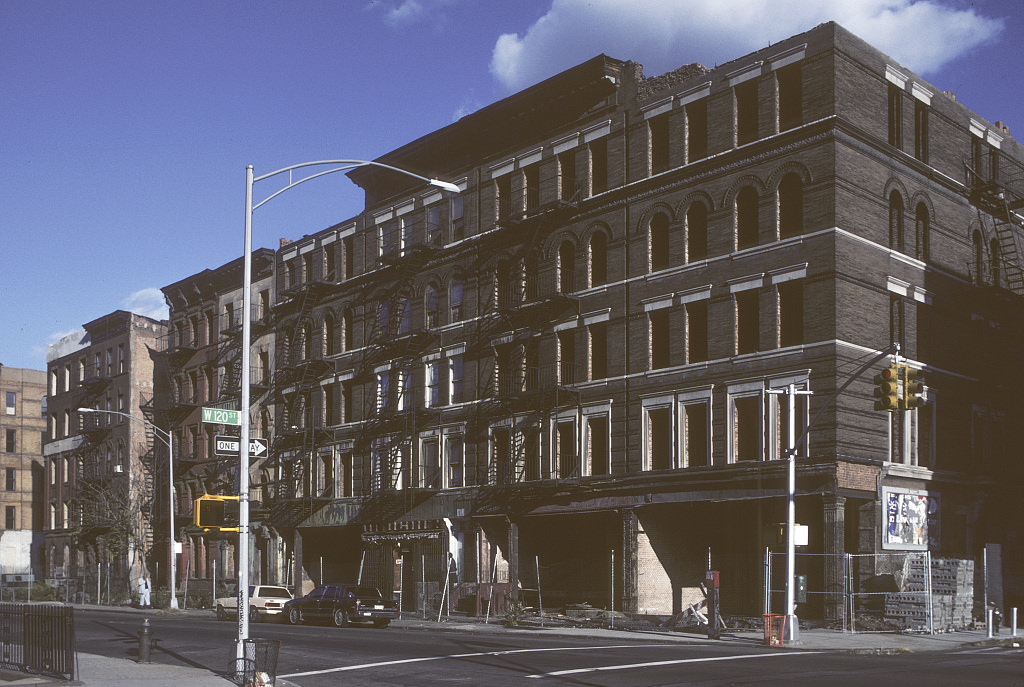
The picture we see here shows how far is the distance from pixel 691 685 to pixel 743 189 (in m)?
23.4

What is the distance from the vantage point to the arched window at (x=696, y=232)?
40.7 m

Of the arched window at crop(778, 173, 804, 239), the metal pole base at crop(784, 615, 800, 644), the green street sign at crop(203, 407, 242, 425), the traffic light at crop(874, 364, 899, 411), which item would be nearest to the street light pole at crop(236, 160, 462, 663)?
the green street sign at crop(203, 407, 242, 425)

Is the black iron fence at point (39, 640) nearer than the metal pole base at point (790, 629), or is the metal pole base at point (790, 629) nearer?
the black iron fence at point (39, 640)

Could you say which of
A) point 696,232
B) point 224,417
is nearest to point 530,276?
point 696,232

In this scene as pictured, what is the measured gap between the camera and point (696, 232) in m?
41.1

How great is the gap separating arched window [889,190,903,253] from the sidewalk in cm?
1267

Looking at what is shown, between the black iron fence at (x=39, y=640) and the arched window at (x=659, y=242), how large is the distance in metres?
25.4

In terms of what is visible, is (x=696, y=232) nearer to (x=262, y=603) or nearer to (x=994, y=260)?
(x=994, y=260)

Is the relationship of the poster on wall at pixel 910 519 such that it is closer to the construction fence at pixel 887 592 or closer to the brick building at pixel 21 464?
the construction fence at pixel 887 592

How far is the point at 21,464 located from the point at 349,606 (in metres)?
68.0

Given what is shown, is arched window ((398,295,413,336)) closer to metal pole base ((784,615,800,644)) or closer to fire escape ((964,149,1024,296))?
fire escape ((964,149,1024,296))

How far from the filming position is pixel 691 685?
754 inches

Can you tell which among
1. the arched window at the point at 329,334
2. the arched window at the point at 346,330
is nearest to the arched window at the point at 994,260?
the arched window at the point at 346,330

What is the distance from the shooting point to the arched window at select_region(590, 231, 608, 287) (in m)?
44.7
